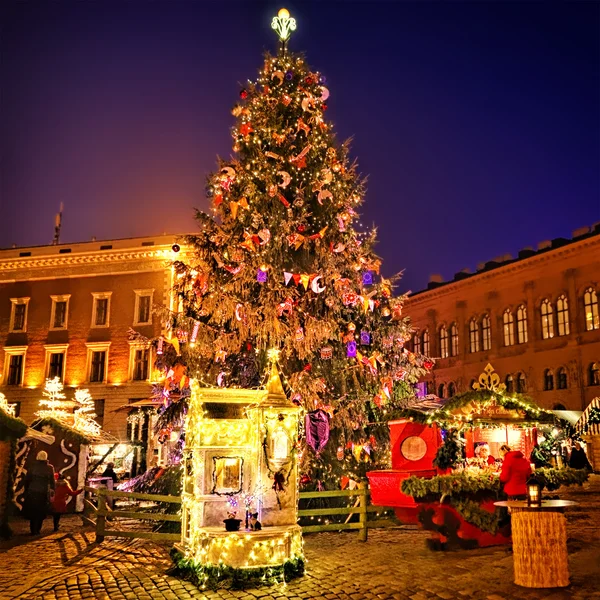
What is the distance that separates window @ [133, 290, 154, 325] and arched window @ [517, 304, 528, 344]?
24525 mm

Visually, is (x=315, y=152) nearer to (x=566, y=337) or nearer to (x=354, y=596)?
(x=354, y=596)

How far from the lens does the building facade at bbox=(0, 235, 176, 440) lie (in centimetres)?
3934

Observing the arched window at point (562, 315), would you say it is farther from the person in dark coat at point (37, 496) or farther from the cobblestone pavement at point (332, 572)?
the person in dark coat at point (37, 496)

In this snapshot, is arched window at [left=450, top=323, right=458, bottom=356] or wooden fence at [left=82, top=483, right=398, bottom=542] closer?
wooden fence at [left=82, top=483, right=398, bottom=542]

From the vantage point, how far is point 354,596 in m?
8.46

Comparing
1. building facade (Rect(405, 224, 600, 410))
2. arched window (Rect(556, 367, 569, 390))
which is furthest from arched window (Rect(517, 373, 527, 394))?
arched window (Rect(556, 367, 569, 390))

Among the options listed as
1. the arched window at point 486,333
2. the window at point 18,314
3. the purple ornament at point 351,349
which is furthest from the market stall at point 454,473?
the window at point 18,314

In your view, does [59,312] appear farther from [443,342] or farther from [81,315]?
[443,342]

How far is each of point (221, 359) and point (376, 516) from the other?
5.40m

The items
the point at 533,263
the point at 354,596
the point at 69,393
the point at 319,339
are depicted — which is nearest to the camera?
the point at 354,596

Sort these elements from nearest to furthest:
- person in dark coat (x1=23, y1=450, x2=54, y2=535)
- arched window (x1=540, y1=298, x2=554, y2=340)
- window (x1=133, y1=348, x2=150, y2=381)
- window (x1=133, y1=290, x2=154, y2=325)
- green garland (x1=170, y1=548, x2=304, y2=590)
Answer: green garland (x1=170, y1=548, x2=304, y2=590) < person in dark coat (x1=23, y1=450, x2=54, y2=535) < window (x1=133, y1=348, x2=150, y2=381) < window (x1=133, y1=290, x2=154, y2=325) < arched window (x1=540, y1=298, x2=554, y2=340)

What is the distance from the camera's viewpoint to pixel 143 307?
131 feet

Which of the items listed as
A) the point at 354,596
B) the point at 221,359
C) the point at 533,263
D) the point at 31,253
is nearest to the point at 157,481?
the point at 221,359

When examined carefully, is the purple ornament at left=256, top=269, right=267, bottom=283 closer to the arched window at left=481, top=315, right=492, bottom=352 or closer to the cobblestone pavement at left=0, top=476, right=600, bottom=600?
the cobblestone pavement at left=0, top=476, right=600, bottom=600
